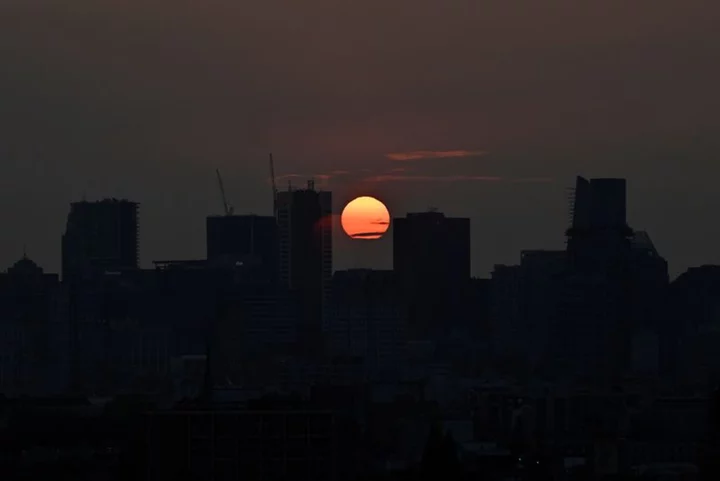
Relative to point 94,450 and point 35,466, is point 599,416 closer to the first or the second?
point 94,450

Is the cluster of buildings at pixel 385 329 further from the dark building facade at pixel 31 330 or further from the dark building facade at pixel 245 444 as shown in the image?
the dark building facade at pixel 245 444

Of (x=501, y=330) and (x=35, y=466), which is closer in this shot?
(x=35, y=466)

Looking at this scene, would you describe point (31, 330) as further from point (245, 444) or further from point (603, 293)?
point (245, 444)

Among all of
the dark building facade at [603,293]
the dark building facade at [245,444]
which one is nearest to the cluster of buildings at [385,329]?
the dark building facade at [603,293]

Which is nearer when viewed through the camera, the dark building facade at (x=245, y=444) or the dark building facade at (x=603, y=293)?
the dark building facade at (x=245, y=444)

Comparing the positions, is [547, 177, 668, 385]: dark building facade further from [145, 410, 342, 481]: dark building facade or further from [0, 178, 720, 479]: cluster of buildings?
[145, 410, 342, 481]: dark building facade

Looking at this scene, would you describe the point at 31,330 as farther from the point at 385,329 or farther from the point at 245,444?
the point at 245,444

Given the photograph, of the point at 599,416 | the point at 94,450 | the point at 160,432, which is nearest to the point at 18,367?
the point at 599,416

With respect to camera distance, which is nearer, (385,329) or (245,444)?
(245,444)

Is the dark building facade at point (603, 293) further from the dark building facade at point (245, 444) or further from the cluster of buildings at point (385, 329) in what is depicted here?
the dark building facade at point (245, 444)

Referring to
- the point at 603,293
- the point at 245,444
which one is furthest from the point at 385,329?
the point at 245,444

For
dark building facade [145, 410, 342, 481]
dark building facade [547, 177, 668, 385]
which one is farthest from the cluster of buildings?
dark building facade [145, 410, 342, 481]

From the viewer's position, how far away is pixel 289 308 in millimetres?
185750

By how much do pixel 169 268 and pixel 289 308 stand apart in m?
8.11
